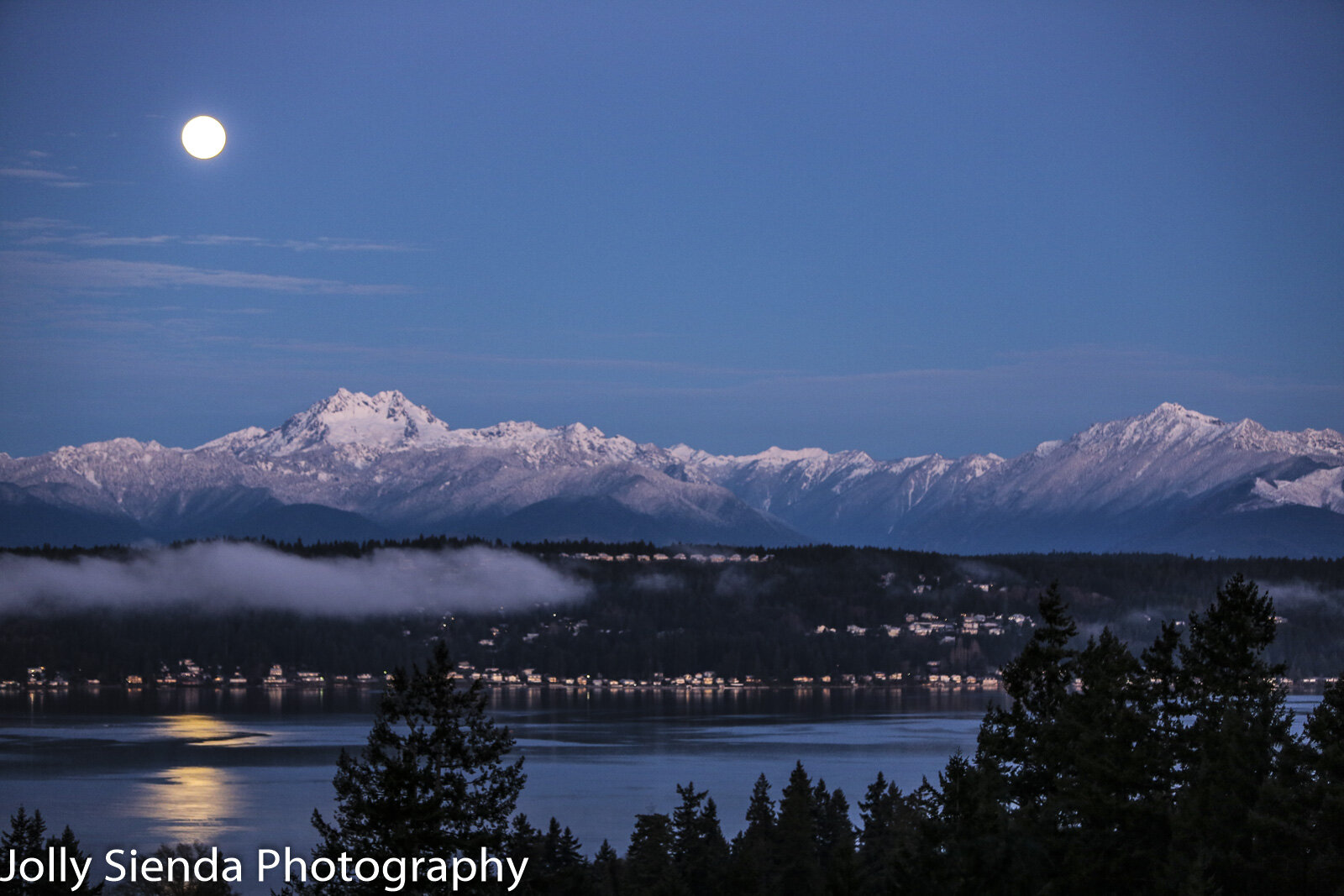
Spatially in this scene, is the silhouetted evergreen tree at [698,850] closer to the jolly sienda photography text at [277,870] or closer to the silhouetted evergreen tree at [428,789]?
the jolly sienda photography text at [277,870]

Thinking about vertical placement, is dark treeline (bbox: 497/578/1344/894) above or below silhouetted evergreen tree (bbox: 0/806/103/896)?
above

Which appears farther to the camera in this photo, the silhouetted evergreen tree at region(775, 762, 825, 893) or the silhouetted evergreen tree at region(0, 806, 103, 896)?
the silhouetted evergreen tree at region(775, 762, 825, 893)

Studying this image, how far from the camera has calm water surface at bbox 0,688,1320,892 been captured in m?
85.2

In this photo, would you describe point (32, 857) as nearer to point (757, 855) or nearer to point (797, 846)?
point (757, 855)

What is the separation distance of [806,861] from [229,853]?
31427mm

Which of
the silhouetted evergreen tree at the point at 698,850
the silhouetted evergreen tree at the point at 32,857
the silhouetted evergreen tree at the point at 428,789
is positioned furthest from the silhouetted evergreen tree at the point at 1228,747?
the silhouetted evergreen tree at the point at 32,857

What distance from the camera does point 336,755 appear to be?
121 metres

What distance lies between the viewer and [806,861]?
165 ft

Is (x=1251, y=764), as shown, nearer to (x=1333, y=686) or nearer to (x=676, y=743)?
(x=1333, y=686)

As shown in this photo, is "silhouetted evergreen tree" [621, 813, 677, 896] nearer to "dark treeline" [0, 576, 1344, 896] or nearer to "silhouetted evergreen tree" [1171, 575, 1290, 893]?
"dark treeline" [0, 576, 1344, 896]

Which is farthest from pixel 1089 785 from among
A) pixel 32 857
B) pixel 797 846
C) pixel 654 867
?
pixel 32 857

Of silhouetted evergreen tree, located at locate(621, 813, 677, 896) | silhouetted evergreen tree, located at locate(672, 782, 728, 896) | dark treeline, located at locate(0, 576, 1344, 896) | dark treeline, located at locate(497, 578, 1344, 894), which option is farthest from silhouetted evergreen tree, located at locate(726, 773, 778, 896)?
dark treeline, located at locate(497, 578, 1344, 894)

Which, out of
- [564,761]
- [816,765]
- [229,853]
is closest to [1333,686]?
[229,853]

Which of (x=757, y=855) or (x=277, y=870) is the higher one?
(x=757, y=855)
